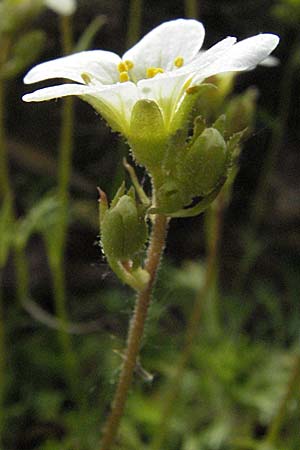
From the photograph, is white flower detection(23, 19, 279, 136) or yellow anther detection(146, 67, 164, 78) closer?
white flower detection(23, 19, 279, 136)

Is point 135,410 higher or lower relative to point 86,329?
lower

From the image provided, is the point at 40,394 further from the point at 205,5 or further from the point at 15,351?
the point at 205,5

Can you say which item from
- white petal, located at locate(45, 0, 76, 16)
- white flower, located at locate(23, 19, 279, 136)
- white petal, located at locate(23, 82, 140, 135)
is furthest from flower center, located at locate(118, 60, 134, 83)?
white petal, located at locate(45, 0, 76, 16)

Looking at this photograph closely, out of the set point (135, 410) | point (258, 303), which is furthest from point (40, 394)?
point (258, 303)

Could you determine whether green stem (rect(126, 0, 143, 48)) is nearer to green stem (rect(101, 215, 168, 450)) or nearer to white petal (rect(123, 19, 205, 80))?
white petal (rect(123, 19, 205, 80))

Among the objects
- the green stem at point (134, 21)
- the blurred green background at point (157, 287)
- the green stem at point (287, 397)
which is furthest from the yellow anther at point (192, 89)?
the green stem at point (134, 21)

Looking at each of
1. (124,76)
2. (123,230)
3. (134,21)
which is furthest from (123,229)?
(134,21)

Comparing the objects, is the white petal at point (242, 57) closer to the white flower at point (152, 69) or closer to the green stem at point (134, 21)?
the white flower at point (152, 69)
